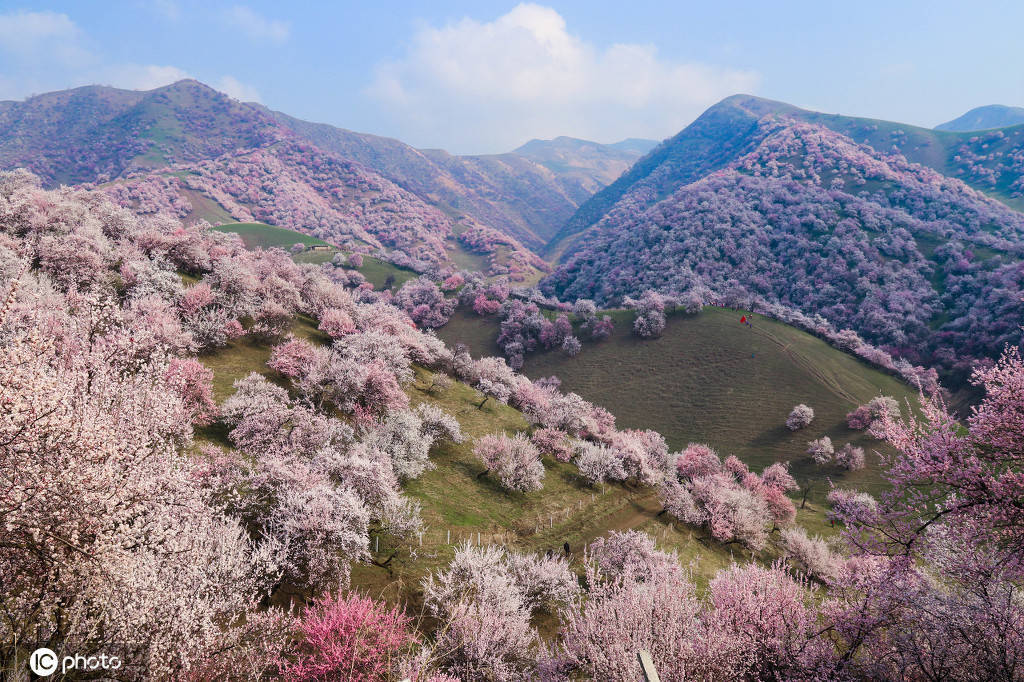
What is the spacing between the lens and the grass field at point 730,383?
4666 cm

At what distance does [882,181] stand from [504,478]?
144774mm

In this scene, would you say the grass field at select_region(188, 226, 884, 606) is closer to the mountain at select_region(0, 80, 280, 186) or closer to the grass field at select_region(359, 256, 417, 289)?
the grass field at select_region(359, 256, 417, 289)

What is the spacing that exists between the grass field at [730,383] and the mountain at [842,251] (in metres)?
15.7

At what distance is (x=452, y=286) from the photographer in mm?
92938

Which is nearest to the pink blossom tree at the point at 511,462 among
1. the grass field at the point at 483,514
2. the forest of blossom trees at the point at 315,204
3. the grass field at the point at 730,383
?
the grass field at the point at 483,514

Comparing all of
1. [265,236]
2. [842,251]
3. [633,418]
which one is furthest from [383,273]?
[842,251]

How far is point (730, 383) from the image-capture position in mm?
55656

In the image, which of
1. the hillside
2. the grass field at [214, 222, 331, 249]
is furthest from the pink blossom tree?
the hillside

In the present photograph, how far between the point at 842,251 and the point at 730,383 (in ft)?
196

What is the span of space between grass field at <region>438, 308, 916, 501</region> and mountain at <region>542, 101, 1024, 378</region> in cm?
1568

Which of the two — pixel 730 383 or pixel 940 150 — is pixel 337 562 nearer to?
pixel 730 383

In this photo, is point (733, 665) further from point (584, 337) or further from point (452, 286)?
point (452, 286)

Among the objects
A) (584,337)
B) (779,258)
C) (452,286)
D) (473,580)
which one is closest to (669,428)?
(584,337)

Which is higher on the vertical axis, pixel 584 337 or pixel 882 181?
pixel 882 181
